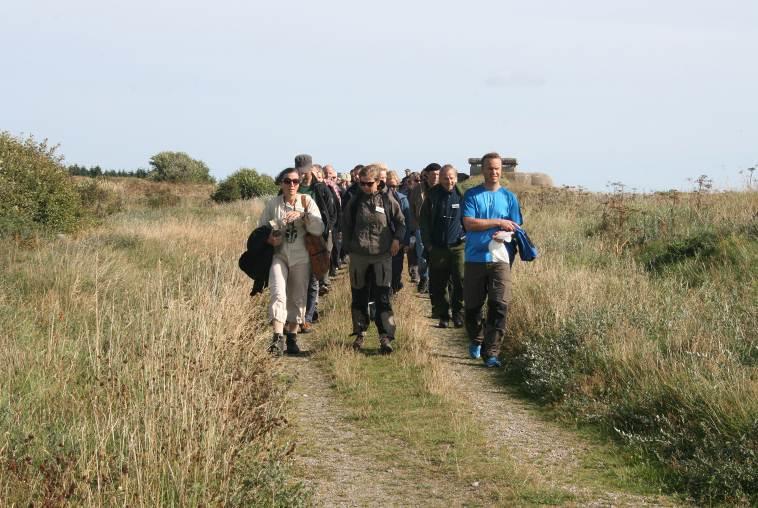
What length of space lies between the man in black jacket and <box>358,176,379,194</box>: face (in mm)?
1741

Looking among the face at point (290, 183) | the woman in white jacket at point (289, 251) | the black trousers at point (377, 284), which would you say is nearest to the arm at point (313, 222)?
the woman in white jacket at point (289, 251)

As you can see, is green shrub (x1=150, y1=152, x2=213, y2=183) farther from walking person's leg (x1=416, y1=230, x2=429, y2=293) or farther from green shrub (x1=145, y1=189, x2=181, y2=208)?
walking person's leg (x1=416, y1=230, x2=429, y2=293)

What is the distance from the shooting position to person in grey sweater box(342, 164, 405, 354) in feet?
35.0

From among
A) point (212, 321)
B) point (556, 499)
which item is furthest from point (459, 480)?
point (212, 321)

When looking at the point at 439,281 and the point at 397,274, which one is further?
the point at 397,274

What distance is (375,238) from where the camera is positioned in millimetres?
10672

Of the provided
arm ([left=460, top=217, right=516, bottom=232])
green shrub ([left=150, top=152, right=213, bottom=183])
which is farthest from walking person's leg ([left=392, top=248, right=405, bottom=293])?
green shrub ([left=150, top=152, right=213, bottom=183])

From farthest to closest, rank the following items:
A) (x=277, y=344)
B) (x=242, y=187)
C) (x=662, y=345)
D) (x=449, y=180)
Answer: (x=242, y=187), (x=449, y=180), (x=277, y=344), (x=662, y=345)

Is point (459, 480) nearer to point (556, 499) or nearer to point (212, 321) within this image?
point (556, 499)

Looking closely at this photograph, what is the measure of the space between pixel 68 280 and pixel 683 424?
7552mm

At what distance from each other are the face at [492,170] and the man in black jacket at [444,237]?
6.37 feet

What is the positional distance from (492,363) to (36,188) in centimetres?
1390

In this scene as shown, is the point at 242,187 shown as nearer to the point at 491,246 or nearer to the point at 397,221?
the point at 397,221

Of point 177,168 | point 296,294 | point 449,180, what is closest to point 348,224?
point 296,294
